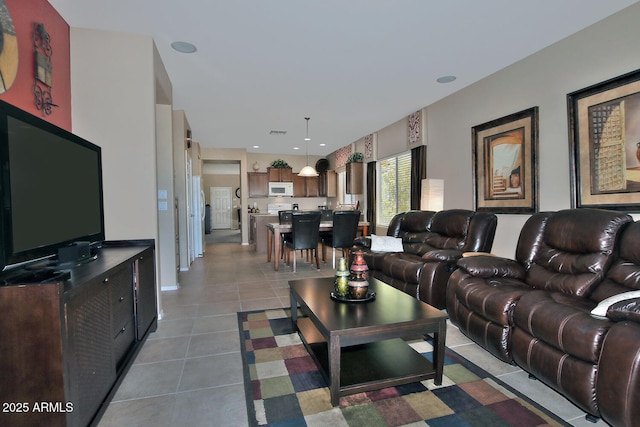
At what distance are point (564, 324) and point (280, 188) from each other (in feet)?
27.7

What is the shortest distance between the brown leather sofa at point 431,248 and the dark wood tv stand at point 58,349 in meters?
2.53

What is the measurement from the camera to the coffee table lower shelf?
1.71 metres

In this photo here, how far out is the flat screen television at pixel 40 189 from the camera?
1299 millimetres

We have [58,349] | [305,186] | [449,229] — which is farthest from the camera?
[305,186]

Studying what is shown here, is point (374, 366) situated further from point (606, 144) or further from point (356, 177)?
point (356, 177)

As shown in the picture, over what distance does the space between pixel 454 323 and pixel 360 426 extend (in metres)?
1.44

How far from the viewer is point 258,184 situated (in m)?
9.52

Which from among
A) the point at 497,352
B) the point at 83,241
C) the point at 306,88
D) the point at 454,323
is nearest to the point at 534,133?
the point at 454,323

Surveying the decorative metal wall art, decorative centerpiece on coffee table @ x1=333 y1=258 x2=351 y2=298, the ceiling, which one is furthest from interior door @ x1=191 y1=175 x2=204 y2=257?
decorative centerpiece on coffee table @ x1=333 y1=258 x2=351 y2=298

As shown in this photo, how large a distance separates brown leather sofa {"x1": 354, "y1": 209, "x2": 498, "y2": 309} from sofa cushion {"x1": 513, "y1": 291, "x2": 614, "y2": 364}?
1.07 metres

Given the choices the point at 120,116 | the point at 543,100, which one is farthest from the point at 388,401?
the point at 543,100

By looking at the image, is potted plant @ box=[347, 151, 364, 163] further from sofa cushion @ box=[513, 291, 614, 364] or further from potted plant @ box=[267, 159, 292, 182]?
sofa cushion @ box=[513, 291, 614, 364]

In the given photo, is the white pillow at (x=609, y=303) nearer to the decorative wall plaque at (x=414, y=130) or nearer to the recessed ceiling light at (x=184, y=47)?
the recessed ceiling light at (x=184, y=47)

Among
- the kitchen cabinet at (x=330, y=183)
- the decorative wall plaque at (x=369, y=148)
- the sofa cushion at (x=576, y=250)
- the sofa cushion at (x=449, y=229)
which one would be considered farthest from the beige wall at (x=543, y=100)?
the kitchen cabinet at (x=330, y=183)
